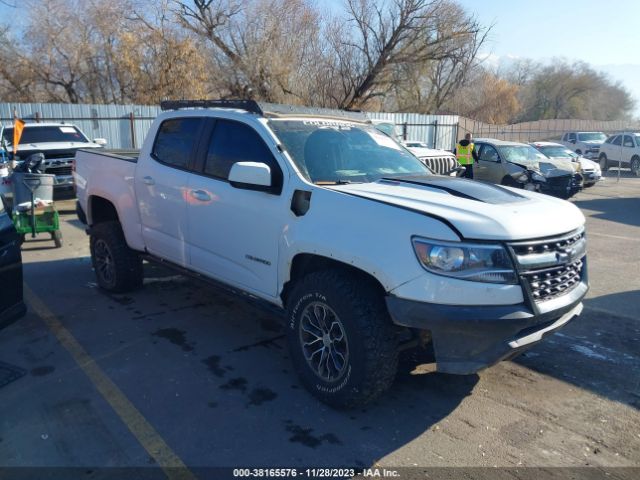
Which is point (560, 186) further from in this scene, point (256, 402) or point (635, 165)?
point (256, 402)

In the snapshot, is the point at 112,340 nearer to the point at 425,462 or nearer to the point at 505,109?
the point at 425,462

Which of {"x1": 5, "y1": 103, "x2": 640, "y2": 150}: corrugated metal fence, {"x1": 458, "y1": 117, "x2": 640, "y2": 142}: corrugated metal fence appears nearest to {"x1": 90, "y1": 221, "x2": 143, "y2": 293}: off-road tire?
{"x1": 5, "y1": 103, "x2": 640, "y2": 150}: corrugated metal fence

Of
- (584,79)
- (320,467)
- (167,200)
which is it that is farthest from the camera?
(584,79)

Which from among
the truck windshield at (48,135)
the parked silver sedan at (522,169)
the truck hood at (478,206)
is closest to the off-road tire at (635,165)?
the parked silver sedan at (522,169)

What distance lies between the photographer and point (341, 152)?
4246 millimetres

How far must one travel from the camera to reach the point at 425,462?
10.0 feet

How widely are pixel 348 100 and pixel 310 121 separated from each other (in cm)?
2688

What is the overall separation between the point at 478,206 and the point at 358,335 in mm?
1099

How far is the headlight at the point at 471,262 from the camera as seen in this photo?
298 cm

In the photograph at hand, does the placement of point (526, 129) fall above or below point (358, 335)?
above

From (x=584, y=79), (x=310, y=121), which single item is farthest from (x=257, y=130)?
(x=584, y=79)

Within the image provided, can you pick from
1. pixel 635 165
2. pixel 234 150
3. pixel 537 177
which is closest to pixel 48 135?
pixel 234 150

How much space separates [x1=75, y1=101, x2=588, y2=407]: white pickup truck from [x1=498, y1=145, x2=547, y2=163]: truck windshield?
10893 mm

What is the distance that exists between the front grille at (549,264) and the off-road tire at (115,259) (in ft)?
13.9
